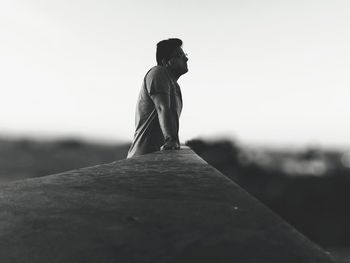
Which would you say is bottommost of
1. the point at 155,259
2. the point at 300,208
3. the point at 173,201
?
the point at 300,208

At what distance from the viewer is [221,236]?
154 centimetres

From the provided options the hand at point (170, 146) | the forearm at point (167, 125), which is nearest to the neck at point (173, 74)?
the forearm at point (167, 125)

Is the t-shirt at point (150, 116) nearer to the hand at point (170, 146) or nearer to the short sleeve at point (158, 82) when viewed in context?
the short sleeve at point (158, 82)

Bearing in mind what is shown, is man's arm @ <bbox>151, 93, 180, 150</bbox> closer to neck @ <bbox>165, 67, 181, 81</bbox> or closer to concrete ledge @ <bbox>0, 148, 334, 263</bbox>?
neck @ <bbox>165, 67, 181, 81</bbox>

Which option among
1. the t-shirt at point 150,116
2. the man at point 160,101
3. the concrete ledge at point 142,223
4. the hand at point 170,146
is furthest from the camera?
the t-shirt at point 150,116

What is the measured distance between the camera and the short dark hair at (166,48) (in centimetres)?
416

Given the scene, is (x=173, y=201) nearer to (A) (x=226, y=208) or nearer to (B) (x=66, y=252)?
(A) (x=226, y=208)

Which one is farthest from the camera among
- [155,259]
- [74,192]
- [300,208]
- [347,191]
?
[347,191]

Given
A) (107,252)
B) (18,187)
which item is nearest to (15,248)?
(107,252)

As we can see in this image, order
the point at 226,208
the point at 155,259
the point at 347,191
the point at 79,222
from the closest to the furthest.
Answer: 1. the point at 155,259
2. the point at 79,222
3. the point at 226,208
4. the point at 347,191

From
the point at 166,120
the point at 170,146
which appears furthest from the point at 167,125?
the point at 170,146

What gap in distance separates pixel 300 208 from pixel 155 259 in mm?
30049

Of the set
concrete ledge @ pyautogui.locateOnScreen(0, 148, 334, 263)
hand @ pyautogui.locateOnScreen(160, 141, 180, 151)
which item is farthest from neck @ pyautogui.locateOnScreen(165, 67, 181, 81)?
concrete ledge @ pyautogui.locateOnScreen(0, 148, 334, 263)

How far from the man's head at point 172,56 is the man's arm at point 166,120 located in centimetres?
50
